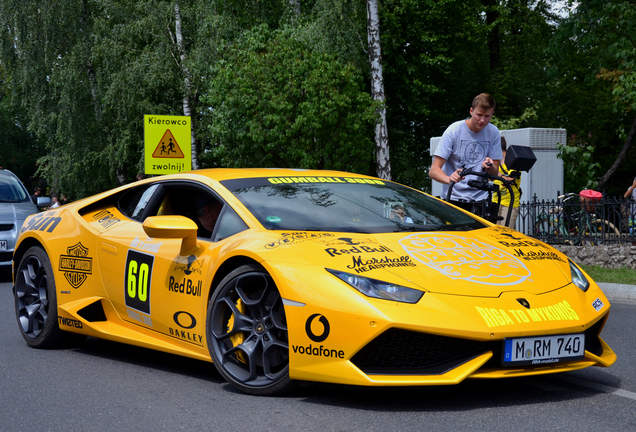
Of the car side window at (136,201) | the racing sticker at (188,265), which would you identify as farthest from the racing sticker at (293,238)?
the car side window at (136,201)

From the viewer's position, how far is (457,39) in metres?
30.0

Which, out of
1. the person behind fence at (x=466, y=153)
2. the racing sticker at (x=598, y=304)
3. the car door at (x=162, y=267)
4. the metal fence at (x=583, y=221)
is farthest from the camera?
the metal fence at (x=583, y=221)

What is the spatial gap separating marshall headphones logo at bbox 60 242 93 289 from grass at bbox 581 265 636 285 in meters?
6.36

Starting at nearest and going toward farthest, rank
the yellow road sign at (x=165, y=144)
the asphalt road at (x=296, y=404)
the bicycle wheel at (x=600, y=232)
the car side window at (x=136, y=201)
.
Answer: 1. the asphalt road at (x=296, y=404)
2. the car side window at (x=136, y=201)
3. the bicycle wheel at (x=600, y=232)
4. the yellow road sign at (x=165, y=144)

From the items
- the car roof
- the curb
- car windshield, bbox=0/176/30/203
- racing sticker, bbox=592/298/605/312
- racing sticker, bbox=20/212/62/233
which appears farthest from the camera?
car windshield, bbox=0/176/30/203

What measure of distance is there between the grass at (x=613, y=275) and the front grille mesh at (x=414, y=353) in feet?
20.7

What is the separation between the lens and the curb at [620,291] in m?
8.52

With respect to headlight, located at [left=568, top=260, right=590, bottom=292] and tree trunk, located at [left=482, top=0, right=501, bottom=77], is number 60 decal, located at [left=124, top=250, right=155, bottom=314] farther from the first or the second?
tree trunk, located at [left=482, top=0, right=501, bottom=77]

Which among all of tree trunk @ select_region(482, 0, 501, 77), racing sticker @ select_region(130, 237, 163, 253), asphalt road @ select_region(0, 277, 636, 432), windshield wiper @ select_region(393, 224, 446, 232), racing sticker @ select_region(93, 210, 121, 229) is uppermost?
tree trunk @ select_region(482, 0, 501, 77)

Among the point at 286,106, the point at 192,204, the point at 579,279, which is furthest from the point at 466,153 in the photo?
the point at 286,106

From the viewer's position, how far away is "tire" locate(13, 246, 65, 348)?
554 centimetres

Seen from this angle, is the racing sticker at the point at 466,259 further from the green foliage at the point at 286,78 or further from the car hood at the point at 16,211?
the green foliage at the point at 286,78

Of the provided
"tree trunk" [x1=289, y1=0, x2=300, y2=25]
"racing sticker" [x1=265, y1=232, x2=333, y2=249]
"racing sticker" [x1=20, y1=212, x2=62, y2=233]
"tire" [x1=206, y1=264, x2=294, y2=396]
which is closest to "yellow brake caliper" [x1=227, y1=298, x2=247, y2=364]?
"tire" [x1=206, y1=264, x2=294, y2=396]

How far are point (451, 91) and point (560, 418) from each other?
99.0 feet
